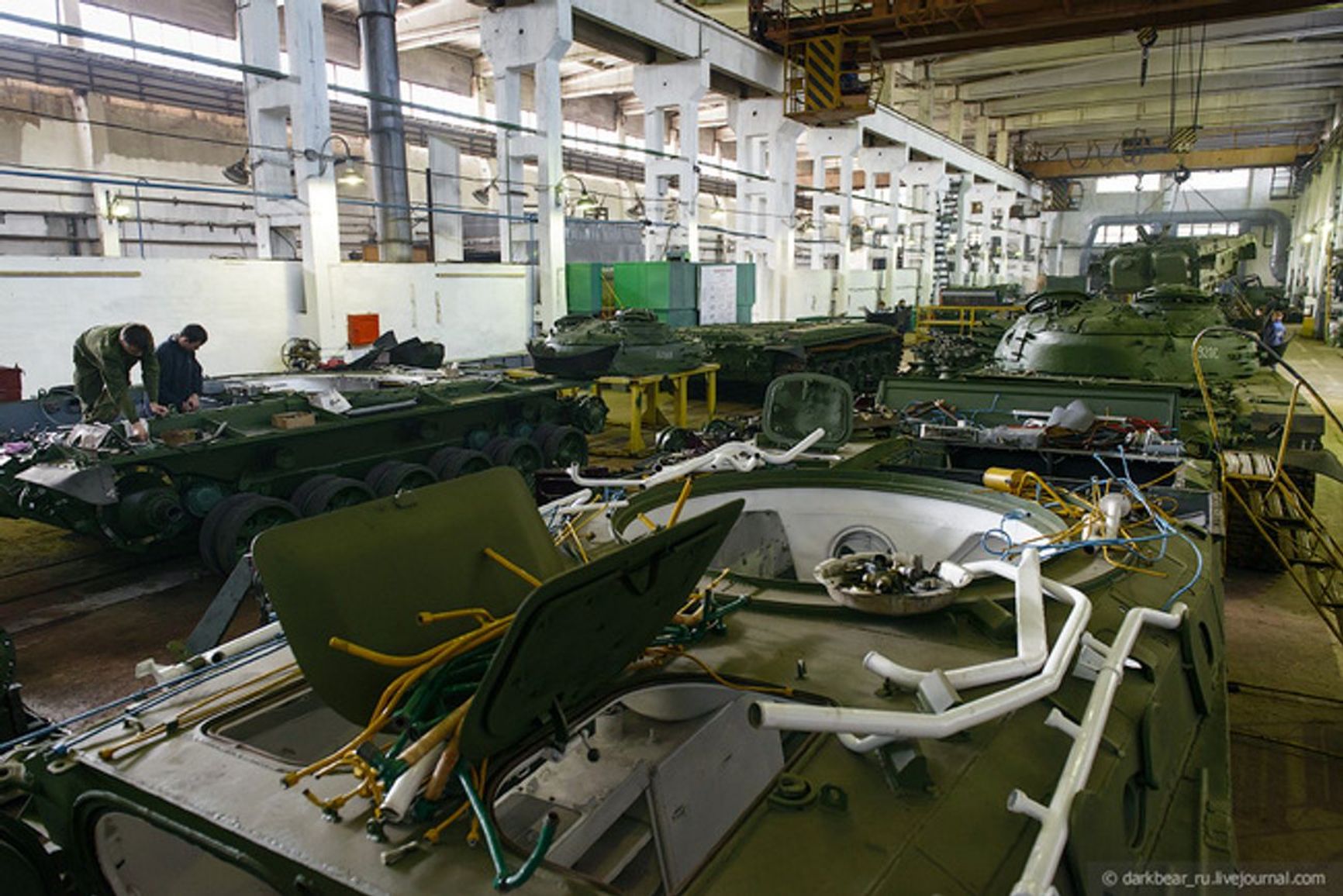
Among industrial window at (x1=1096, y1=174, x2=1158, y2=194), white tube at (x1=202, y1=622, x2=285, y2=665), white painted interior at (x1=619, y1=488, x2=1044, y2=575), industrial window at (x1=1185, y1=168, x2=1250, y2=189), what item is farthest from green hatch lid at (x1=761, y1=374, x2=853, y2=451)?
industrial window at (x1=1185, y1=168, x2=1250, y2=189)

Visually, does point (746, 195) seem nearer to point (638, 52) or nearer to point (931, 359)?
point (638, 52)

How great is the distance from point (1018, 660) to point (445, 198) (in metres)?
15.5

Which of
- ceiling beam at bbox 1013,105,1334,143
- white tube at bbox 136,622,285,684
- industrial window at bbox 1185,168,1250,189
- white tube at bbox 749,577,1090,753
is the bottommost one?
white tube at bbox 136,622,285,684

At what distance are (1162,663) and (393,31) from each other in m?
13.4

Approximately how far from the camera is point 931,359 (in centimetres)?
1407

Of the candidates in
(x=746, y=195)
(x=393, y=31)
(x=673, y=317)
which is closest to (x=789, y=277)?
(x=746, y=195)

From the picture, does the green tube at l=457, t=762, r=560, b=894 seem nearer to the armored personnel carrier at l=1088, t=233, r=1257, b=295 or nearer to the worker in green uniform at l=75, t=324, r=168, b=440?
the worker in green uniform at l=75, t=324, r=168, b=440

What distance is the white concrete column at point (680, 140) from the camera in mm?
16156

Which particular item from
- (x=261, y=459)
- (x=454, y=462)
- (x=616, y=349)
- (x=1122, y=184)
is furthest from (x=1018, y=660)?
(x=1122, y=184)

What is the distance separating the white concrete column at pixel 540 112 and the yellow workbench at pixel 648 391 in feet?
8.28

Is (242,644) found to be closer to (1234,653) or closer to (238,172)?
(1234,653)

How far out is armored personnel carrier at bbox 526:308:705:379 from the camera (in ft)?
36.7

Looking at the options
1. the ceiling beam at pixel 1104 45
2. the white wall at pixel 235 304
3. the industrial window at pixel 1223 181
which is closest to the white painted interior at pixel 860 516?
the white wall at pixel 235 304

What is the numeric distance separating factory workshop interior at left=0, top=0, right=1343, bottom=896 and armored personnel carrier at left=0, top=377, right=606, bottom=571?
0.04 metres
